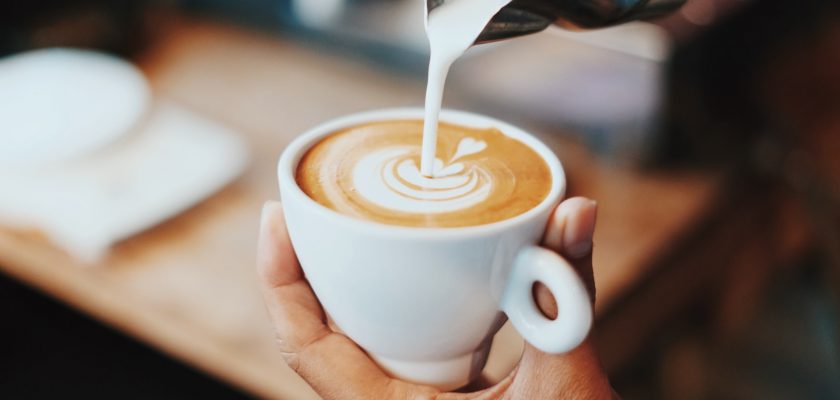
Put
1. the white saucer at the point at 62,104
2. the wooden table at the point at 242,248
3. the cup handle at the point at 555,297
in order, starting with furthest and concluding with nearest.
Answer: the white saucer at the point at 62,104
the wooden table at the point at 242,248
the cup handle at the point at 555,297

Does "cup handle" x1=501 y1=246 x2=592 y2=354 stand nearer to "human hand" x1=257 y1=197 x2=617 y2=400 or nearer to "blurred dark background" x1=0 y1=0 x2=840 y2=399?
"human hand" x1=257 y1=197 x2=617 y2=400

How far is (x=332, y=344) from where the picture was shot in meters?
0.56

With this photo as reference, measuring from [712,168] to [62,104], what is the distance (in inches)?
46.7

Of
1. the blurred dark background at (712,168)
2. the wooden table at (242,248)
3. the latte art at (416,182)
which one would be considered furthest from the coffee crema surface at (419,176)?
the blurred dark background at (712,168)

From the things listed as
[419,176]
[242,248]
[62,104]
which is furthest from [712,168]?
[62,104]

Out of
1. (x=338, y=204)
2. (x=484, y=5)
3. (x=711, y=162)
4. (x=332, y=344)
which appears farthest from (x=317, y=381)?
(x=711, y=162)

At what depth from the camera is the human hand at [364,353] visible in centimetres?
49

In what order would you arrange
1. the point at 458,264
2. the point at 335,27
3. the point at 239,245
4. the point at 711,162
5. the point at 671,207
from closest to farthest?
the point at 458,264
the point at 239,245
the point at 671,207
the point at 711,162
the point at 335,27

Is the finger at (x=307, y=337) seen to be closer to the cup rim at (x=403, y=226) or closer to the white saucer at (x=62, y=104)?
the cup rim at (x=403, y=226)

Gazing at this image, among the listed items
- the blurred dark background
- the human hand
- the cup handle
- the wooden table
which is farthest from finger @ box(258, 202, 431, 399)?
the blurred dark background

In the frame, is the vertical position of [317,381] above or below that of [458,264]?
below

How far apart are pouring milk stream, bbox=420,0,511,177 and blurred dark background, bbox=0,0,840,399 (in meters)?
0.80

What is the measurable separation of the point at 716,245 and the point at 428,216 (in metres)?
1.11

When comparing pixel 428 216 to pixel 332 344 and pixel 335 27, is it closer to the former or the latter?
pixel 332 344
